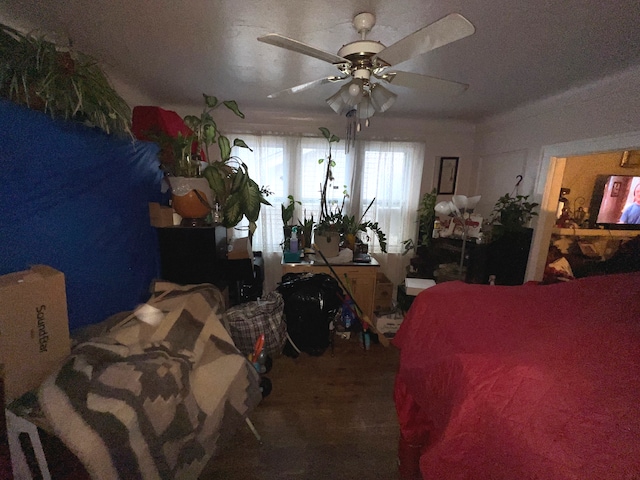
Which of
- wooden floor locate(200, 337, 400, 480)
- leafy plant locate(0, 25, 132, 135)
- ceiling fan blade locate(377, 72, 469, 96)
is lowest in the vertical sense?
wooden floor locate(200, 337, 400, 480)

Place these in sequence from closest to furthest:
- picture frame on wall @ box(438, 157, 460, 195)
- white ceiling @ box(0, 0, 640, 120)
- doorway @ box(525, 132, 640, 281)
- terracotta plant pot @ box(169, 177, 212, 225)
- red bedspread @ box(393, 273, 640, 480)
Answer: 1. red bedspread @ box(393, 273, 640, 480)
2. white ceiling @ box(0, 0, 640, 120)
3. terracotta plant pot @ box(169, 177, 212, 225)
4. doorway @ box(525, 132, 640, 281)
5. picture frame on wall @ box(438, 157, 460, 195)

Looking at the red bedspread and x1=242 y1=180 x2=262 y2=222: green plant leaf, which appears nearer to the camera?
the red bedspread

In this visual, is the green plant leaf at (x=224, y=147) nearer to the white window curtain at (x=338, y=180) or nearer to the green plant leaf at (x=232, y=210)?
the green plant leaf at (x=232, y=210)

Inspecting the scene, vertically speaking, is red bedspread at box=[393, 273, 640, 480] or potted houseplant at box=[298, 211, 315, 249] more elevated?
potted houseplant at box=[298, 211, 315, 249]

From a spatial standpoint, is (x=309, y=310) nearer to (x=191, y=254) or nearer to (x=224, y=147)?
(x=191, y=254)

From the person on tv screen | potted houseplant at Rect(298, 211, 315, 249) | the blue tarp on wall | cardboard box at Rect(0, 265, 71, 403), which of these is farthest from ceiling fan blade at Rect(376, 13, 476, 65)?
the person on tv screen

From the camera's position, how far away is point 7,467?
679mm

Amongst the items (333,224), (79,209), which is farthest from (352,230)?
(79,209)

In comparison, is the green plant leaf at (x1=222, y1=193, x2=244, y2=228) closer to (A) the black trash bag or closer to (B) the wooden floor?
(A) the black trash bag

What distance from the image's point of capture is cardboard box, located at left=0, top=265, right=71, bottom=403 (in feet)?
2.68

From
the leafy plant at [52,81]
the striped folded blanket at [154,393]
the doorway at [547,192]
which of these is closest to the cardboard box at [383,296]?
the doorway at [547,192]

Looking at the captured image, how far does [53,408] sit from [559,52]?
272 centimetres

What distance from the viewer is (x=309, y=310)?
2.25m

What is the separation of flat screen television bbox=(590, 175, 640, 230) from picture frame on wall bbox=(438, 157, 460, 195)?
4.46 feet
